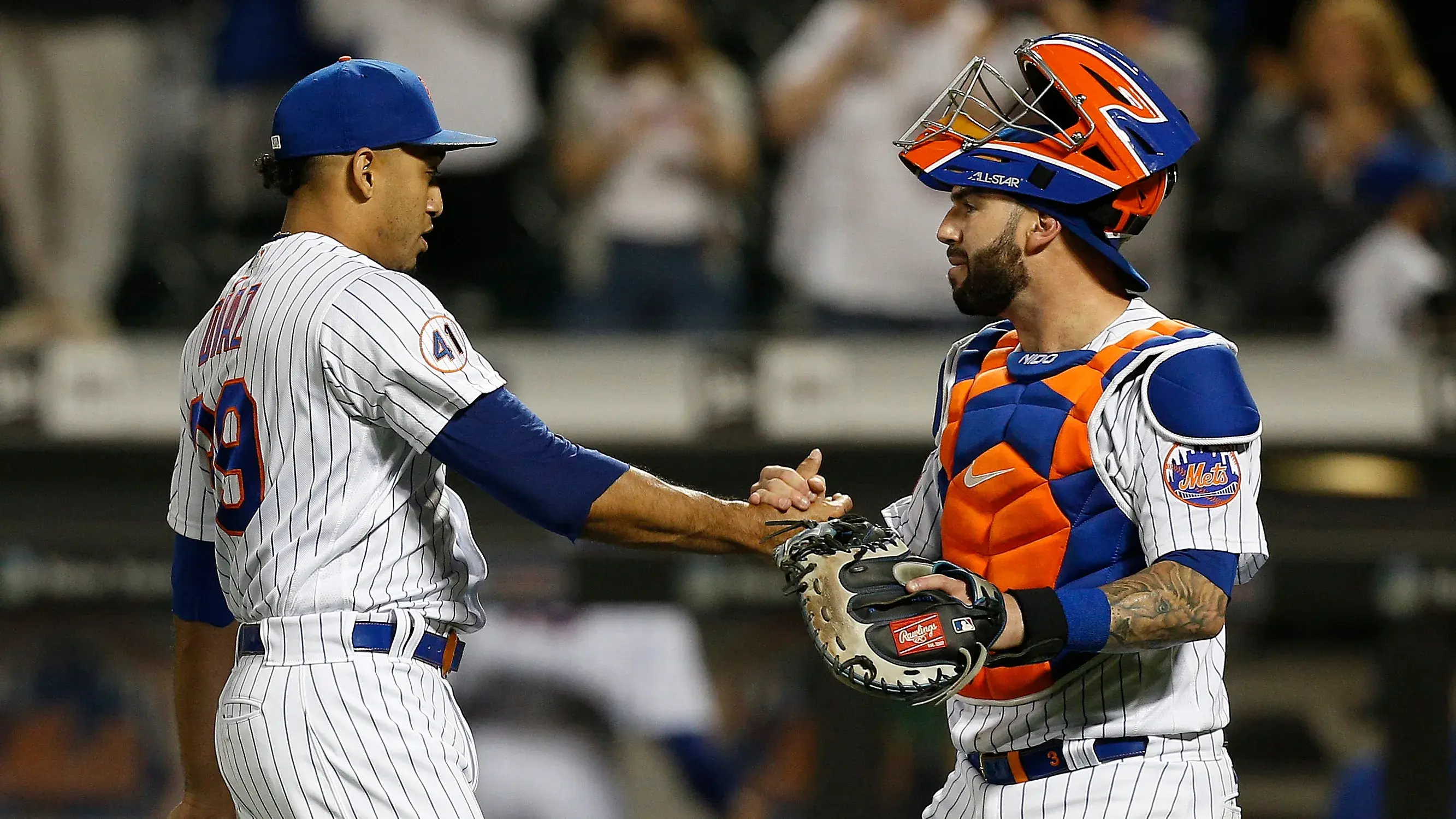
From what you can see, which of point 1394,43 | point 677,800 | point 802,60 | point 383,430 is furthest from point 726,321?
point 383,430

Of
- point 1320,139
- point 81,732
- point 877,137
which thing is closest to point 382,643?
point 81,732

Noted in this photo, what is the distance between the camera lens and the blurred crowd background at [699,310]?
492 centimetres

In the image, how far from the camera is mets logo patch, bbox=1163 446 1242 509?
7.24 ft

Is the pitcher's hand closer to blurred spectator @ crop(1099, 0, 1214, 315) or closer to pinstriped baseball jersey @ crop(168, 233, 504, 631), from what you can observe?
pinstriped baseball jersey @ crop(168, 233, 504, 631)

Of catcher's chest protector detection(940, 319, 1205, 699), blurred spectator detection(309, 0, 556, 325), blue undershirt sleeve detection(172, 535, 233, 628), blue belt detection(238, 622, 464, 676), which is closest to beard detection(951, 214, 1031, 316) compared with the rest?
catcher's chest protector detection(940, 319, 1205, 699)

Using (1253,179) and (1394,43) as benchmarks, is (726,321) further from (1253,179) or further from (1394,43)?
(1394,43)

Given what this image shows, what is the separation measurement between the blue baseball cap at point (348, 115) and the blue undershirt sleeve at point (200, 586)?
674 millimetres

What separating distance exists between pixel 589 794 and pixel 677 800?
27 cm

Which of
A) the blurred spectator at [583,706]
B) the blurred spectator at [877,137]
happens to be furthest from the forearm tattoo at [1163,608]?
the blurred spectator at [877,137]

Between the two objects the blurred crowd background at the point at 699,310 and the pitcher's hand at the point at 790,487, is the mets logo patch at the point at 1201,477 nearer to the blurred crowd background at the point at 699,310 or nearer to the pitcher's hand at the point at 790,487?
the pitcher's hand at the point at 790,487

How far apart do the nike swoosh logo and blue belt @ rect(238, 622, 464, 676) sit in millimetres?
846

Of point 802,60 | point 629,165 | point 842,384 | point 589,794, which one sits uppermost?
point 802,60

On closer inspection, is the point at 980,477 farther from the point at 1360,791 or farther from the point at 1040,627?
the point at 1360,791

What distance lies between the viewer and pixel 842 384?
17.2 feet
